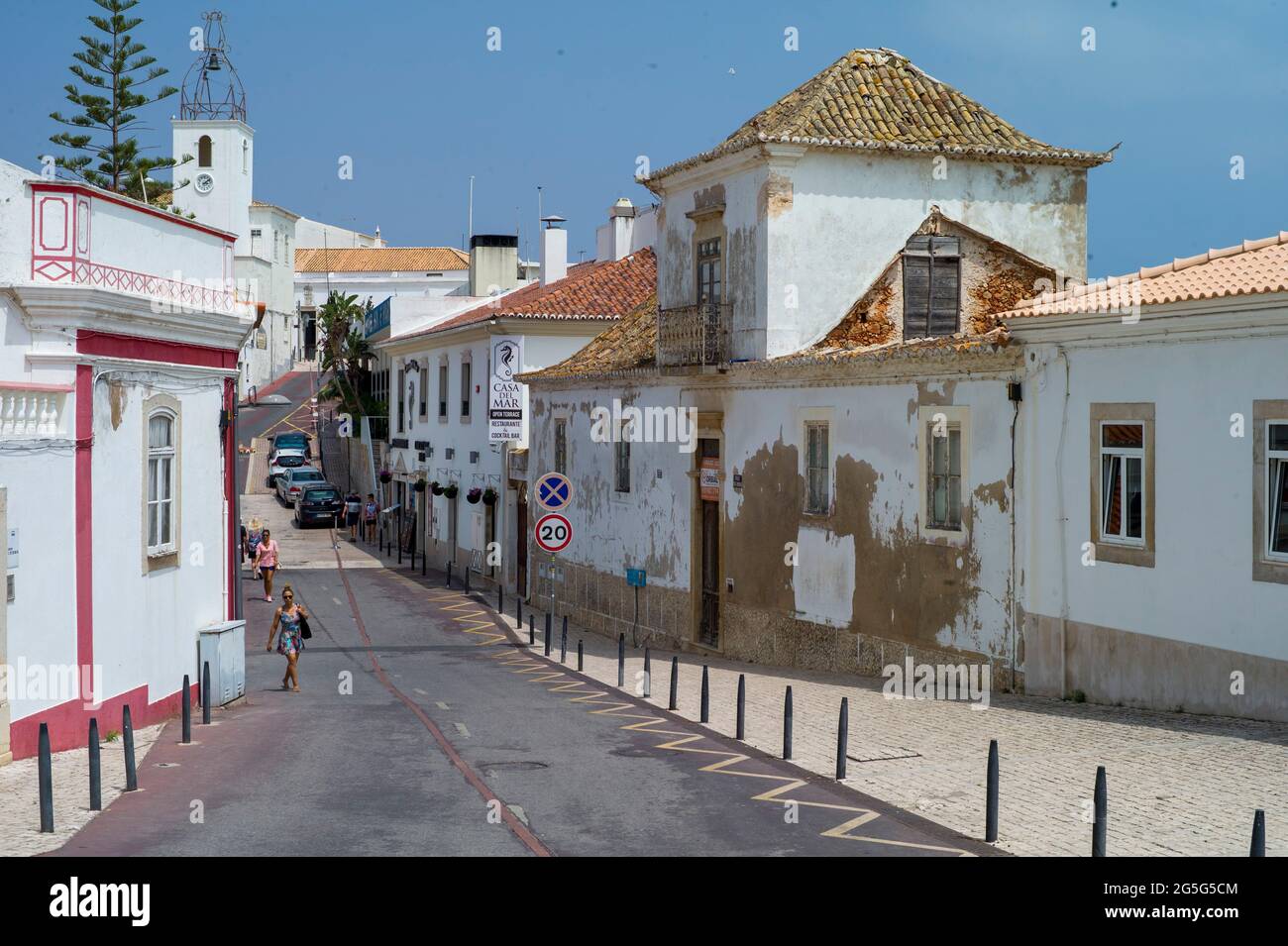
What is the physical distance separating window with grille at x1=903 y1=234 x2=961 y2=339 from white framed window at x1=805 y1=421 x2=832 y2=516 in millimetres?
3524

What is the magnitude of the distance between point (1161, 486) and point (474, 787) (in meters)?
8.15

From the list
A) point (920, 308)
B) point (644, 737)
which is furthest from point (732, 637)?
point (644, 737)

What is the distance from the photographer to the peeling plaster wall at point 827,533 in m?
18.3

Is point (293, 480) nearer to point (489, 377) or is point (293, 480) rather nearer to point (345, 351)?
point (345, 351)

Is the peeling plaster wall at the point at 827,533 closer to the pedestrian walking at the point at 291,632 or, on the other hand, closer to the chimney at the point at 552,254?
the pedestrian walking at the point at 291,632

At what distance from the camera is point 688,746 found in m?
15.8

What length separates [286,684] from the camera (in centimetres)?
2095

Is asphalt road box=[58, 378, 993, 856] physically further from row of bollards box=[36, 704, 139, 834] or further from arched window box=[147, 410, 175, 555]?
arched window box=[147, 410, 175, 555]

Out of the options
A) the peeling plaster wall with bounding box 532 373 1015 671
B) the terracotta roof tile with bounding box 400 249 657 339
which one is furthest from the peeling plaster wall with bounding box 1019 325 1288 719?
the terracotta roof tile with bounding box 400 249 657 339

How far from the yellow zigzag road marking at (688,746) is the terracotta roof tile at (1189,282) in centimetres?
636

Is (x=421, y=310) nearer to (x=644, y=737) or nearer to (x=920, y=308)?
(x=920, y=308)

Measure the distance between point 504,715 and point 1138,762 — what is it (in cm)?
796

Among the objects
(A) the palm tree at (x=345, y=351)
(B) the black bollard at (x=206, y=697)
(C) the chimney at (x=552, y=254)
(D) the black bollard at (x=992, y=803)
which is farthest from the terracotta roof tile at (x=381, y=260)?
(D) the black bollard at (x=992, y=803)

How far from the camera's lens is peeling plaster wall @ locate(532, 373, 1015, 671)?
18.3m
